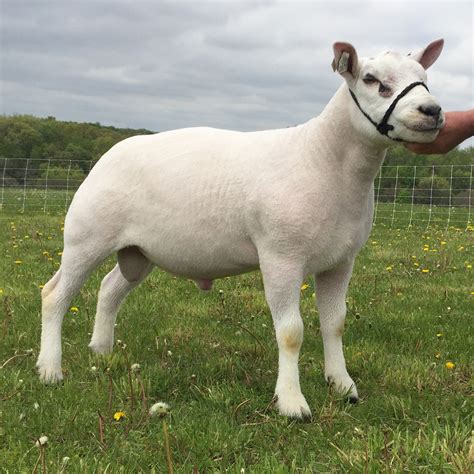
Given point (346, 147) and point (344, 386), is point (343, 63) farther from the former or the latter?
point (344, 386)

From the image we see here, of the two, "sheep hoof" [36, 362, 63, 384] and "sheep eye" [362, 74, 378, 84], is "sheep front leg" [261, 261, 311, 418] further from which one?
"sheep hoof" [36, 362, 63, 384]

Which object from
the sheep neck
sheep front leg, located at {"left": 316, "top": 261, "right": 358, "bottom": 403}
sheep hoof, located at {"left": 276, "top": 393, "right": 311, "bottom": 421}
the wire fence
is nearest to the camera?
sheep hoof, located at {"left": 276, "top": 393, "right": 311, "bottom": 421}

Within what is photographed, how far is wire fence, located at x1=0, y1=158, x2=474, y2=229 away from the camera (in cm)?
1645

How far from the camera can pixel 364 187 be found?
3.70 metres

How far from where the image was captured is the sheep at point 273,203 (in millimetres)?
3445

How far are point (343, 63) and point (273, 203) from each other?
89 centimetres

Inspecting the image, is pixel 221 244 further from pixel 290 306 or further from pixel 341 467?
pixel 341 467

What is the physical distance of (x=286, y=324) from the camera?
145 inches

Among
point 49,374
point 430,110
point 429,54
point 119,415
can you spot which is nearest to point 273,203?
point 430,110

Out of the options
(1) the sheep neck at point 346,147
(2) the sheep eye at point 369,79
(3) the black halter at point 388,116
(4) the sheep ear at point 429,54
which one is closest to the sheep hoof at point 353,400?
(1) the sheep neck at point 346,147

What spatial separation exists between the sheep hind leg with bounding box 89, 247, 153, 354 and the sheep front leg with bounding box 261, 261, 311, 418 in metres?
1.36

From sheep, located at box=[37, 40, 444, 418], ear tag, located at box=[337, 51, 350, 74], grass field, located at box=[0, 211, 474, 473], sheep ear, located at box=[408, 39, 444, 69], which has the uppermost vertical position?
sheep ear, located at box=[408, 39, 444, 69]

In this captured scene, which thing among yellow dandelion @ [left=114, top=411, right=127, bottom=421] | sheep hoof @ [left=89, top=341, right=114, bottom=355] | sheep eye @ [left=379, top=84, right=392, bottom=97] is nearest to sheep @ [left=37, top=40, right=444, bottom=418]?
sheep eye @ [left=379, top=84, right=392, bottom=97]

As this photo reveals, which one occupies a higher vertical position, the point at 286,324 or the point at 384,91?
the point at 384,91
